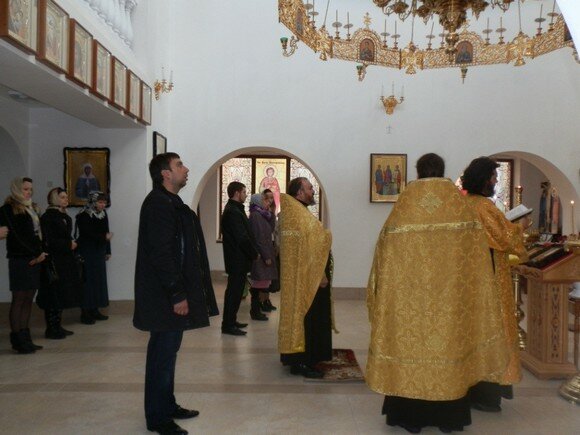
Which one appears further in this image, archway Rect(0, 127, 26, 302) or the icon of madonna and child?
the icon of madonna and child

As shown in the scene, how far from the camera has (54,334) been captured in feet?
21.1

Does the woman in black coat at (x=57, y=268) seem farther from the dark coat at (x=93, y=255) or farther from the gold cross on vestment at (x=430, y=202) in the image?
the gold cross on vestment at (x=430, y=202)

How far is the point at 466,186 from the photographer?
4289 millimetres

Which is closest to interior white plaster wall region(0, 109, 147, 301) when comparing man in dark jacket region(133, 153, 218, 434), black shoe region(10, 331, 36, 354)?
black shoe region(10, 331, 36, 354)

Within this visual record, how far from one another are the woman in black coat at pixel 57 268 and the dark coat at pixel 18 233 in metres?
0.48

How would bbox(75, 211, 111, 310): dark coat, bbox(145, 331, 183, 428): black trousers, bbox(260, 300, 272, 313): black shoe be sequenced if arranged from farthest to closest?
1. bbox(260, 300, 272, 313): black shoe
2. bbox(75, 211, 111, 310): dark coat
3. bbox(145, 331, 183, 428): black trousers

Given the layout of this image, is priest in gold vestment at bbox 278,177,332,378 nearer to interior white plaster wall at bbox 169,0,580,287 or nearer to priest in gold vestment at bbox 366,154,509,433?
priest in gold vestment at bbox 366,154,509,433

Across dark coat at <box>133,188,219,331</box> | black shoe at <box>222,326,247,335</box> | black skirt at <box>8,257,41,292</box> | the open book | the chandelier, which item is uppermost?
the chandelier

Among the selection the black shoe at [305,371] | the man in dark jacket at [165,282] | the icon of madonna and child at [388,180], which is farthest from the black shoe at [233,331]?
the icon of madonna and child at [388,180]

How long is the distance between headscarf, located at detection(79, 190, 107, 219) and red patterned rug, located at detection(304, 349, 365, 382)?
11.9 ft

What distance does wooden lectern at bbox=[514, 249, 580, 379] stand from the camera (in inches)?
197

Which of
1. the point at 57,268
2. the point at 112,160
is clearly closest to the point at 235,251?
the point at 57,268

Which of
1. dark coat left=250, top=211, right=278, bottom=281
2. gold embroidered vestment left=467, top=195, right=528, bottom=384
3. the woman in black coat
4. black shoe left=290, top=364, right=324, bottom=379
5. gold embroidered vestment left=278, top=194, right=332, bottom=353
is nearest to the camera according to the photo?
gold embroidered vestment left=467, top=195, right=528, bottom=384

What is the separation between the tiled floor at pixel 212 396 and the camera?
3.81 m
